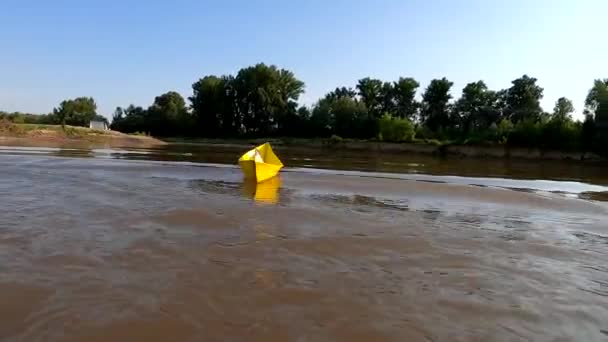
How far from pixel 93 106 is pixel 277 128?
54.8 meters

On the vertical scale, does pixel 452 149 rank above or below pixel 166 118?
below

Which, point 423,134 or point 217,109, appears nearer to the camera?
point 423,134

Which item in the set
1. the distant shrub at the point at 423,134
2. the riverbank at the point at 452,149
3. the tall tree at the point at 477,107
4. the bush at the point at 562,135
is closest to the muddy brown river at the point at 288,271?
the riverbank at the point at 452,149

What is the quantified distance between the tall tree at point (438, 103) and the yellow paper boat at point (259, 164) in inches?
3077

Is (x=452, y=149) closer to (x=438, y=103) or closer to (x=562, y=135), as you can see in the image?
(x=562, y=135)

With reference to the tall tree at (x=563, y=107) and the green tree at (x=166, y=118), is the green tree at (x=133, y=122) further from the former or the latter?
the tall tree at (x=563, y=107)

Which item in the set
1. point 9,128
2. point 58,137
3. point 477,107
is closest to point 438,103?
point 477,107

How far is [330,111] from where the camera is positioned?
9338 cm

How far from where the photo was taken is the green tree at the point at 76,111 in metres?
111

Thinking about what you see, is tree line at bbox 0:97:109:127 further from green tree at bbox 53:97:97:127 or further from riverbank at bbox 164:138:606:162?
riverbank at bbox 164:138:606:162

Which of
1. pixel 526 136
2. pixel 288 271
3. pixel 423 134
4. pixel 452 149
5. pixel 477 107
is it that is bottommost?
pixel 288 271

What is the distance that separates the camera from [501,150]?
61.1 meters

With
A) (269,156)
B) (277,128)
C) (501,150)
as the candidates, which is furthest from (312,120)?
(269,156)

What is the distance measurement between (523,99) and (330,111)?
37.8m
